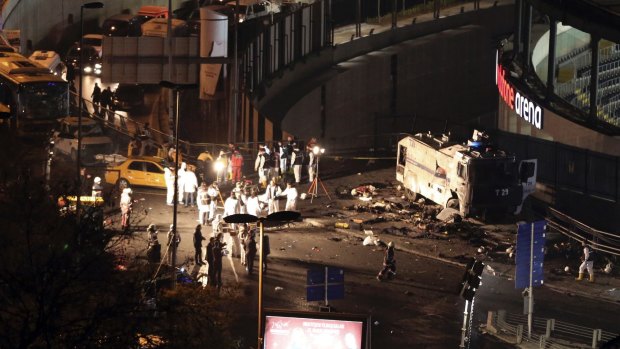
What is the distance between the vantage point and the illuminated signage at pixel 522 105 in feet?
164

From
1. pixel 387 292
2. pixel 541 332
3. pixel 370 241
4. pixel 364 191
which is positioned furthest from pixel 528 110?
pixel 541 332

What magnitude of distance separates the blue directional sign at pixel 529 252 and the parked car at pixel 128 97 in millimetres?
30786

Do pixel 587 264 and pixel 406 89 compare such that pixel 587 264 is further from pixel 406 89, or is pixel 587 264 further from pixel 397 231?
pixel 406 89

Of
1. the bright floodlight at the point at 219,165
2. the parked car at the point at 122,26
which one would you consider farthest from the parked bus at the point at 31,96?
the parked car at the point at 122,26

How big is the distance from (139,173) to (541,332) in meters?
18.1

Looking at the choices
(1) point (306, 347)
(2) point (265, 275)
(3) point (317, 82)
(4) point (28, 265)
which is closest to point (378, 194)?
(2) point (265, 275)

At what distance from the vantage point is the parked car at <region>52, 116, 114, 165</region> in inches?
2040

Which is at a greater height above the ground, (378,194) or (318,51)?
(318,51)

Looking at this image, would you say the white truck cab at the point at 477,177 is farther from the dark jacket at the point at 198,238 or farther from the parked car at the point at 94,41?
the parked car at the point at 94,41

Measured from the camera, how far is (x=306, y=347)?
88.1 feet

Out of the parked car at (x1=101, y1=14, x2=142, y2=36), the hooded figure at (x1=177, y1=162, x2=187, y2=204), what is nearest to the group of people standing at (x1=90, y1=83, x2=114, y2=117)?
the parked car at (x1=101, y1=14, x2=142, y2=36)

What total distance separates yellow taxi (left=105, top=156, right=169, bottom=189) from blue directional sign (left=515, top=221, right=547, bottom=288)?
57.6ft

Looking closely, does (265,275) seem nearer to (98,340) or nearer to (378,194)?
(378,194)

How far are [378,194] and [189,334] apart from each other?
24.3 meters
